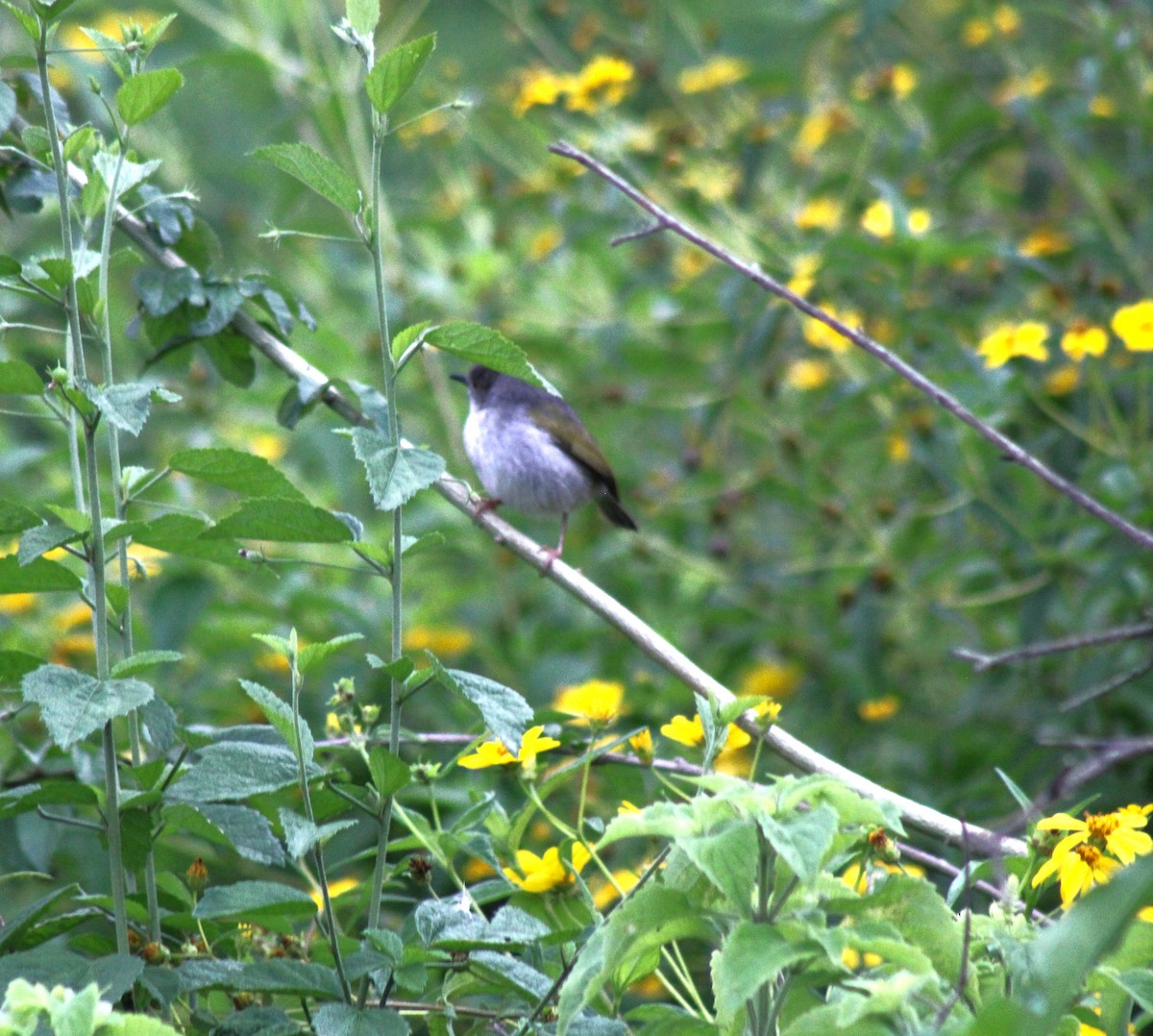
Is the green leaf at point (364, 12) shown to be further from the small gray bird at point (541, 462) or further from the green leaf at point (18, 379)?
the small gray bird at point (541, 462)

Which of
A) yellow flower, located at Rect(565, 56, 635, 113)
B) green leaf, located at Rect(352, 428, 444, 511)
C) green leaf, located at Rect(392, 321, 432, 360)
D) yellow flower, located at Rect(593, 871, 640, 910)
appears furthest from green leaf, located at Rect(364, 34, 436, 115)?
yellow flower, located at Rect(565, 56, 635, 113)

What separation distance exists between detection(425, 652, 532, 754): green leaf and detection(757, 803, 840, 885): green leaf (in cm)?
40

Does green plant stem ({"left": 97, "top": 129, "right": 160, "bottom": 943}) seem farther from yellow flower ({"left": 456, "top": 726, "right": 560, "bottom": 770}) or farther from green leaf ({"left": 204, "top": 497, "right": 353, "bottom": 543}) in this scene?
yellow flower ({"left": 456, "top": 726, "right": 560, "bottom": 770})

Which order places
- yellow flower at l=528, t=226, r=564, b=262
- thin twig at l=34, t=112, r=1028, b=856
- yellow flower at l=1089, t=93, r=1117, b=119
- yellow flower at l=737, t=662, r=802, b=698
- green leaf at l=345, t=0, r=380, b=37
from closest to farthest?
green leaf at l=345, t=0, r=380, b=37 → thin twig at l=34, t=112, r=1028, b=856 → yellow flower at l=1089, t=93, r=1117, b=119 → yellow flower at l=737, t=662, r=802, b=698 → yellow flower at l=528, t=226, r=564, b=262

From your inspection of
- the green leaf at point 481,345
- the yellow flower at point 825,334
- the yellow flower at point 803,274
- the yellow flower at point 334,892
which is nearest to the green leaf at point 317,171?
the green leaf at point 481,345

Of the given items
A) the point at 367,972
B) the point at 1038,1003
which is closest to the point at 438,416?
the point at 367,972

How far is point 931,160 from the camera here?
4293 millimetres

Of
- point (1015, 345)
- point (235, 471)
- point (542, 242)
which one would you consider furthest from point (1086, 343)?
point (542, 242)

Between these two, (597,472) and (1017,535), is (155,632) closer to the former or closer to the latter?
(597,472)

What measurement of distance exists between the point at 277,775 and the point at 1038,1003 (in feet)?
2.70

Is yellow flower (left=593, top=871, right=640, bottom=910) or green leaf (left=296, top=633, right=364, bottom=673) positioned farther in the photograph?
yellow flower (left=593, top=871, right=640, bottom=910)

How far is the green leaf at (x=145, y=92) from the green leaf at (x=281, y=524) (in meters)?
0.52

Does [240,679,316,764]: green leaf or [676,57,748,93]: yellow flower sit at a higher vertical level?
[676,57,748,93]: yellow flower

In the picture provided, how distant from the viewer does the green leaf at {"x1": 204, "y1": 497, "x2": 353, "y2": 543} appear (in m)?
1.60
